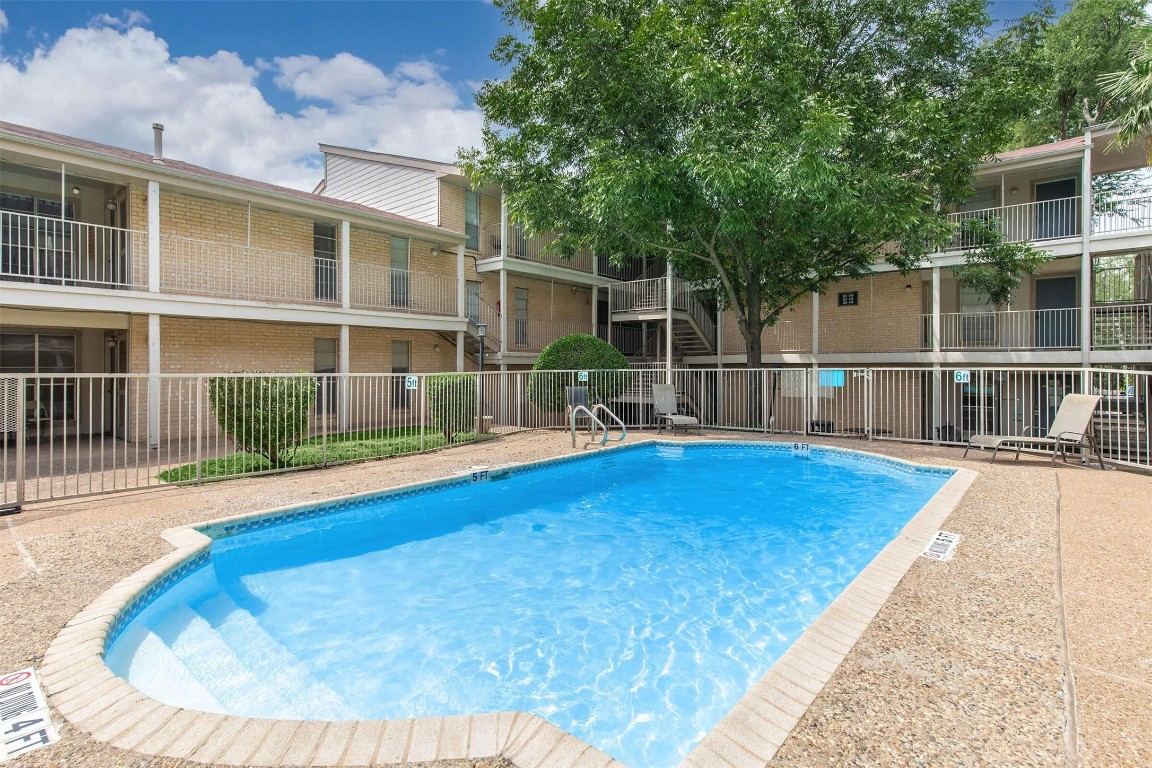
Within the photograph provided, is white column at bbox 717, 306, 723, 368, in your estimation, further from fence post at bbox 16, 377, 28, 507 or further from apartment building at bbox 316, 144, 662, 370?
fence post at bbox 16, 377, 28, 507

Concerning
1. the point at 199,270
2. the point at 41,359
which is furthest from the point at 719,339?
the point at 41,359

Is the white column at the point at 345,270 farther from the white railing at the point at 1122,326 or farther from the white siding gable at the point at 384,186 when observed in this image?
the white railing at the point at 1122,326

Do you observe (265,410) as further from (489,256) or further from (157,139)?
(489,256)

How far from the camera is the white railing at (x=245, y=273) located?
12805 mm

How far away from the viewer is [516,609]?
471 cm

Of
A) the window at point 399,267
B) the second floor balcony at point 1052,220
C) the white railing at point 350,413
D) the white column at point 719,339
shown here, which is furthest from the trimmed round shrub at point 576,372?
the second floor balcony at point 1052,220

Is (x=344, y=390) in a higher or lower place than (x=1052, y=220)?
lower

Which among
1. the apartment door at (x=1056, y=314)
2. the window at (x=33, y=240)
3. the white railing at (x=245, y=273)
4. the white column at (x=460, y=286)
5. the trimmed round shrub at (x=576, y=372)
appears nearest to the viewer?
the window at (x=33, y=240)

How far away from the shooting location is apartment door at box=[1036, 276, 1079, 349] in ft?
50.2

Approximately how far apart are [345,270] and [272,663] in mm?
12591

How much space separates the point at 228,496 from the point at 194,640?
3442 millimetres

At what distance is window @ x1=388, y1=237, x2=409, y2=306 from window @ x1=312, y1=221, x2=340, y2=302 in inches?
67.9

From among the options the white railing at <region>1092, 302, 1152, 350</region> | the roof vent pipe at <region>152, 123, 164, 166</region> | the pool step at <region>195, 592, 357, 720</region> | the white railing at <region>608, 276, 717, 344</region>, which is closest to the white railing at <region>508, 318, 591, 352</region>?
the white railing at <region>608, 276, 717, 344</region>

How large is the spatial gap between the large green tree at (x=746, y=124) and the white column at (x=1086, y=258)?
3.55m
